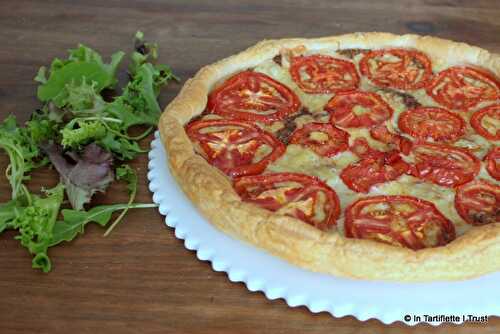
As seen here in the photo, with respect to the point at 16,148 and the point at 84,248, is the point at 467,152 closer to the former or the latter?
the point at 84,248

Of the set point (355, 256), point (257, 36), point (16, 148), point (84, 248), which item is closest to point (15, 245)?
point (84, 248)

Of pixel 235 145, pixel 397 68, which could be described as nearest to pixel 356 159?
pixel 235 145

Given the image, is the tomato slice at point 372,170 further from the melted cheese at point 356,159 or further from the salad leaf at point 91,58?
the salad leaf at point 91,58

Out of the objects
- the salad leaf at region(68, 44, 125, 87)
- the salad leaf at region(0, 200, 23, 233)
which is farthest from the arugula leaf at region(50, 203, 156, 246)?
the salad leaf at region(68, 44, 125, 87)

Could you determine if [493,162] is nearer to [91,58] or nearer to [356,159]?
[356,159]

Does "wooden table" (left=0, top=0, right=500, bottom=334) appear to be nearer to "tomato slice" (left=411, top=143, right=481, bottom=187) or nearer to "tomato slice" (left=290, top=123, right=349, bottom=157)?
"tomato slice" (left=411, top=143, right=481, bottom=187)

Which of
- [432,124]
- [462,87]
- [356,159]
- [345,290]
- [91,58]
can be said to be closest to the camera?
[345,290]
